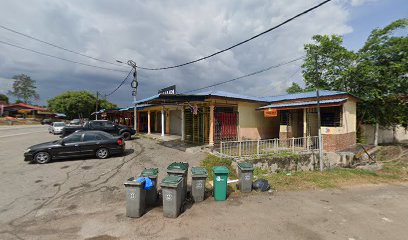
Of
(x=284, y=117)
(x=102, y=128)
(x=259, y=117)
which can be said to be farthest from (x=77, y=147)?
(x=284, y=117)

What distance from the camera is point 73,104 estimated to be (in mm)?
45781

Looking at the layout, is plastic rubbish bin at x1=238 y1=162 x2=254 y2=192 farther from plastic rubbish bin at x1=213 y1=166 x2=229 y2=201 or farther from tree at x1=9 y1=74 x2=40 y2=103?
tree at x1=9 y1=74 x2=40 y2=103

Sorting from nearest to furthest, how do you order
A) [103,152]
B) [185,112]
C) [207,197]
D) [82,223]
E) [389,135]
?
[82,223] < [207,197] < [103,152] < [185,112] < [389,135]

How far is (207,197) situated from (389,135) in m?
20.5

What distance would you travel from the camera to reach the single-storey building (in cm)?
1160

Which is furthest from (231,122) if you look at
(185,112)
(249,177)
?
(249,177)

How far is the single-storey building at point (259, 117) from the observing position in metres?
11.6

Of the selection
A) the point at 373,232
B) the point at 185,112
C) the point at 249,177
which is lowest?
the point at 373,232

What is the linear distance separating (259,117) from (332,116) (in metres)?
4.63

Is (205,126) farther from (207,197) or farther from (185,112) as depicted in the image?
(207,197)

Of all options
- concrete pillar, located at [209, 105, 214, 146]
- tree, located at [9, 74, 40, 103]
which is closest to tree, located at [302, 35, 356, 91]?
concrete pillar, located at [209, 105, 214, 146]

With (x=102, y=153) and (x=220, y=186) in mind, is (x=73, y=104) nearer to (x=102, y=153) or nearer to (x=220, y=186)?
(x=102, y=153)

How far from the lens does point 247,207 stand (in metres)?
5.10

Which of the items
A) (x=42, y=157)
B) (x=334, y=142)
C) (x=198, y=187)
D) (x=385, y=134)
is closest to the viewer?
(x=198, y=187)
